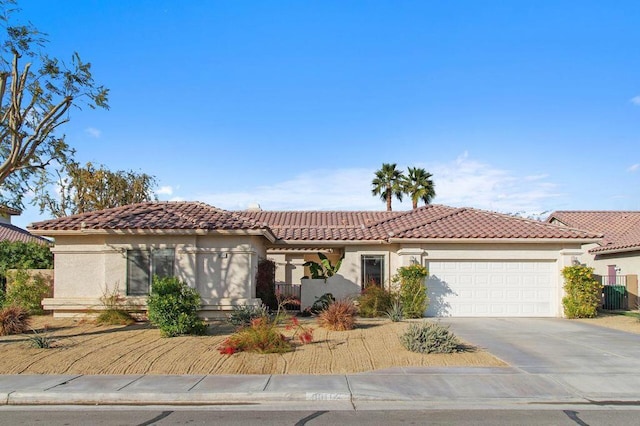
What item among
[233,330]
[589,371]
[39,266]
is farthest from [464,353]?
[39,266]

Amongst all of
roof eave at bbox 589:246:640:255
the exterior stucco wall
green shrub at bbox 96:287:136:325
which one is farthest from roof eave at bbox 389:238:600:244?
green shrub at bbox 96:287:136:325

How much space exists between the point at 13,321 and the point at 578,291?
18.0 meters

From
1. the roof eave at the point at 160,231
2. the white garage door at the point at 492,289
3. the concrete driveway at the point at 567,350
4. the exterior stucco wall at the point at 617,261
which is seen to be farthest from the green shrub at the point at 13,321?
the exterior stucco wall at the point at 617,261

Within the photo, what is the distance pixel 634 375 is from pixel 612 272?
19.2 m

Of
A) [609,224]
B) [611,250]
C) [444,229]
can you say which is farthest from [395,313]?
[609,224]

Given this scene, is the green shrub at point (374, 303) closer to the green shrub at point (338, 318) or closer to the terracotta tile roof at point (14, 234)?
the green shrub at point (338, 318)

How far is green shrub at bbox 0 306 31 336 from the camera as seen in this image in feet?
51.9

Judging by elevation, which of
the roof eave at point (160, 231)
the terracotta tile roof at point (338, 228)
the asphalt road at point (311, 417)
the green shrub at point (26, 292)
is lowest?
the asphalt road at point (311, 417)

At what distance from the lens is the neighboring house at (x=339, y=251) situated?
→ 19266 millimetres

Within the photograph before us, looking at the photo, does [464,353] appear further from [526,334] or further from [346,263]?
[346,263]

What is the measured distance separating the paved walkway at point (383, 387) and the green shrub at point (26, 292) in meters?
10.5

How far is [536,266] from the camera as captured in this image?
21.7 m

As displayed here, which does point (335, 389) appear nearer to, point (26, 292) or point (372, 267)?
point (372, 267)

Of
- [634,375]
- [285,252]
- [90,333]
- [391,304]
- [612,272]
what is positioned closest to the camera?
[634,375]
